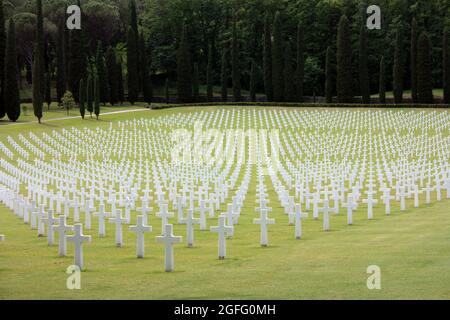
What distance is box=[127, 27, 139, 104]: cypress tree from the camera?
93750mm

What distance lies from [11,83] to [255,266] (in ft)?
198

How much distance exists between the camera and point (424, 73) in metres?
85.5

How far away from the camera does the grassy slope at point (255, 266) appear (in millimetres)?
12180

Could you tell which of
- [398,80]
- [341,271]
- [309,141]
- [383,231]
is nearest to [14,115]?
[309,141]

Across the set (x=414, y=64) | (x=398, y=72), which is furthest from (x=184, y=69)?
(x=414, y=64)

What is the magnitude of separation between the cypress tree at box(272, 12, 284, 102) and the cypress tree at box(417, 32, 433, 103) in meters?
13.7

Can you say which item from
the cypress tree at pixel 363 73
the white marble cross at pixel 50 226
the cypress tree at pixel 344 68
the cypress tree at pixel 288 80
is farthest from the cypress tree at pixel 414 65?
the white marble cross at pixel 50 226

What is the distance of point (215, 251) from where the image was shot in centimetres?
1648

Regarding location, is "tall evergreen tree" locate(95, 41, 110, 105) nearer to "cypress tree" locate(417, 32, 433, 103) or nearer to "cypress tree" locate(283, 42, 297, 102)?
"cypress tree" locate(283, 42, 297, 102)

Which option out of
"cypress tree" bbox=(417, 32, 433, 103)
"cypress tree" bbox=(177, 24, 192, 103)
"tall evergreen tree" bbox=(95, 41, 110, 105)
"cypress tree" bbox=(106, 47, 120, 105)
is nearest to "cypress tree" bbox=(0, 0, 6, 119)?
"tall evergreen tree" bbox=(95, 41, 110, 105)

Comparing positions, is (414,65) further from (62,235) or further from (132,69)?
(62,235)

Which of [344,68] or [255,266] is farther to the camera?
[344,68]

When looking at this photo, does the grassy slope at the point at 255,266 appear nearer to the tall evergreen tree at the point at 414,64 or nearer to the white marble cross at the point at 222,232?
the white marble cross at the point at 222,232

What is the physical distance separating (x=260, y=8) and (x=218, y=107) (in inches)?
1350
